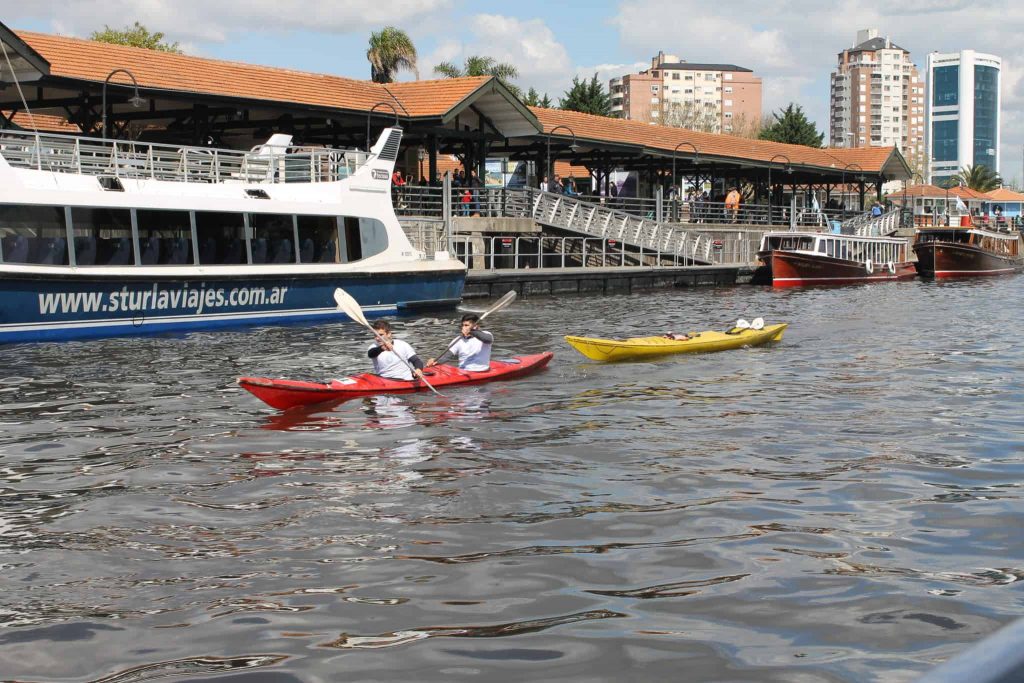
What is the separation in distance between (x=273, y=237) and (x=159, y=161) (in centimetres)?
279

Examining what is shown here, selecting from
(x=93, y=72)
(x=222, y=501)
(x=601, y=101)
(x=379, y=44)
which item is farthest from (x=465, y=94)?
(x=601, y=101)

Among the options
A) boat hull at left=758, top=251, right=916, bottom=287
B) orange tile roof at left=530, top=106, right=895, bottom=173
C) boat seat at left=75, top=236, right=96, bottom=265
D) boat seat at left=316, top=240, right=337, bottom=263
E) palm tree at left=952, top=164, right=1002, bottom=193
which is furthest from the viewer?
palm tree at left=952, top=164, right=1002, bottom=193

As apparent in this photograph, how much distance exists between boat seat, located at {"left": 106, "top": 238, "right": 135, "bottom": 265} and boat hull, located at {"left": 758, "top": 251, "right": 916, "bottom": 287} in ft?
87.0

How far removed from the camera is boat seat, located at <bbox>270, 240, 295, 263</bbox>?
81.6ft

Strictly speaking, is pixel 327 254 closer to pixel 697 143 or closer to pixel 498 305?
pixel 498 305

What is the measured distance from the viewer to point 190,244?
23.2m

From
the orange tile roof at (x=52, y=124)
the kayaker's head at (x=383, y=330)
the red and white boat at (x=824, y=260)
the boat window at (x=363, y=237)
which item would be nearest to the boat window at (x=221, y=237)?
the boat window at (x=363, y=237)

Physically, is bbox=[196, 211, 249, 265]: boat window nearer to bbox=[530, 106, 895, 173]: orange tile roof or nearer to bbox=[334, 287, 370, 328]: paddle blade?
bbox=[334, 287, 370, 328]: paddle blade

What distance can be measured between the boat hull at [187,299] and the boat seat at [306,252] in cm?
47

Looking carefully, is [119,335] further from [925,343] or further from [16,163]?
[925,343]

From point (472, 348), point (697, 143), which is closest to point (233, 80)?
point (472, 348)

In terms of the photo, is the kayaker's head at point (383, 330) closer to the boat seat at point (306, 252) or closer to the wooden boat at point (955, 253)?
the boat seat at point (306, 252)

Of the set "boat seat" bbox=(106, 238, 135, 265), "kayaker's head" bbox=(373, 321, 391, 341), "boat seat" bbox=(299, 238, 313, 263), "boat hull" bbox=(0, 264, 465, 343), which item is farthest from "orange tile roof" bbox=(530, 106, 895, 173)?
"kayaker's head" bbox=(373, 321, 391, 341)

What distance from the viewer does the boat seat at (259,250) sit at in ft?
80.4
